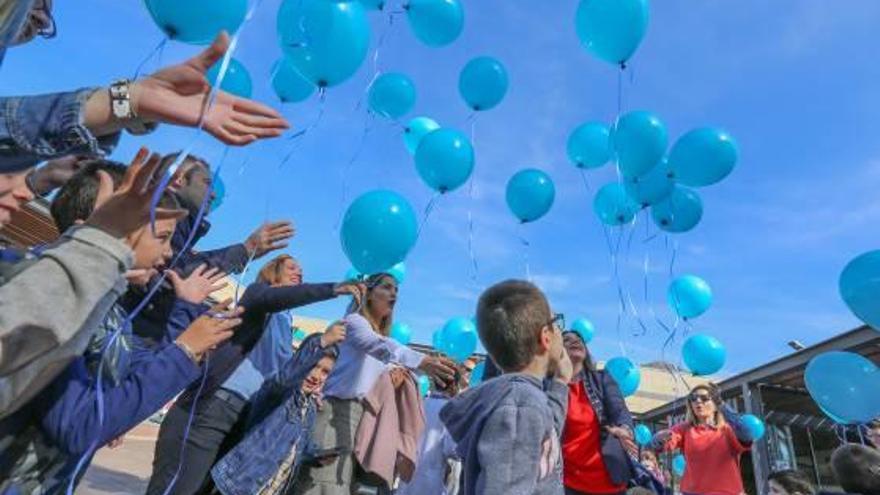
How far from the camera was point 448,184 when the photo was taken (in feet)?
13.2

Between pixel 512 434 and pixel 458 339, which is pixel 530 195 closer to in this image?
pixel 458 339

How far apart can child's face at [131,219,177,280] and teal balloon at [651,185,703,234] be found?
13.7 ft

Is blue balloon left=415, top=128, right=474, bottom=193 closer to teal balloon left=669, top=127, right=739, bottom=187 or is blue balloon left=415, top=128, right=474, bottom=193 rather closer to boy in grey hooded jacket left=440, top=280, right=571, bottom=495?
teal balloon left=669, top=127, right=739, bottom=187

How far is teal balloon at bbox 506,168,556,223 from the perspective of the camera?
4574 millimetres

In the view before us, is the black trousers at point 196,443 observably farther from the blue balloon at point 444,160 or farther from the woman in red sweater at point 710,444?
the woman in red sweater at point 710,444

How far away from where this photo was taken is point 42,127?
930mm

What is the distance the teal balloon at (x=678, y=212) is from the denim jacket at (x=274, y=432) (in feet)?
10.5

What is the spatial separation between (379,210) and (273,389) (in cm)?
120

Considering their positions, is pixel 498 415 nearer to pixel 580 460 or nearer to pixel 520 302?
pixel 520 302

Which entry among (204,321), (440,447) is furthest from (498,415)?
(440,447)

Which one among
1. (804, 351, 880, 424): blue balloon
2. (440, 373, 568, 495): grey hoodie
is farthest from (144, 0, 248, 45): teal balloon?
(804, 351, 880, 424): blue balloon

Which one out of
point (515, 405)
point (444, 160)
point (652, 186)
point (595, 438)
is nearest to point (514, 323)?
point (515, 405)

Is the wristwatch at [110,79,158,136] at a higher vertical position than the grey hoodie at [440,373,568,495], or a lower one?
higher

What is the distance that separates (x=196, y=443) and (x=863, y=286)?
153 inches
